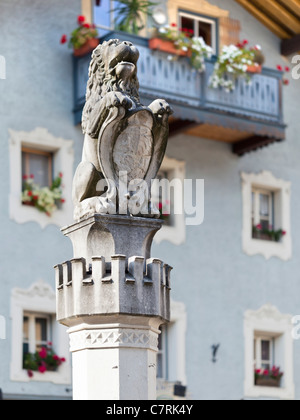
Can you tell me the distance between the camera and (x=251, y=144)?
22.5 metres

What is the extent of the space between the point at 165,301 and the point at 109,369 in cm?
74

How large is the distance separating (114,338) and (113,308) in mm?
232

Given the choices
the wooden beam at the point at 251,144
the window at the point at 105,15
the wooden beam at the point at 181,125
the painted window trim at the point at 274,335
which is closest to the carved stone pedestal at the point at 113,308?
the wooden beam at the point at 181,125

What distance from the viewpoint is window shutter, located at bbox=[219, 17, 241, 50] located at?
75.2ft

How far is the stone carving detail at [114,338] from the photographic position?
31.0 ft

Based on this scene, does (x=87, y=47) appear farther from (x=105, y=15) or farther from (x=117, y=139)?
(x=117, y=139)

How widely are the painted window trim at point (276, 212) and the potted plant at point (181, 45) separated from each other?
2.86 meters

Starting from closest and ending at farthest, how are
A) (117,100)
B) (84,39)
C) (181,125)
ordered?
1. (117,100)
2. (84,39)
3. (181,125)

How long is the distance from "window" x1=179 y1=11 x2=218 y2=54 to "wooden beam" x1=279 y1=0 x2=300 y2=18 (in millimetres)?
1288

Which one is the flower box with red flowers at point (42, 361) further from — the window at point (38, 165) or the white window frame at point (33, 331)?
the window at point (38, 165)

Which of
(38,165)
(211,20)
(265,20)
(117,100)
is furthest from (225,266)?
(117,100)

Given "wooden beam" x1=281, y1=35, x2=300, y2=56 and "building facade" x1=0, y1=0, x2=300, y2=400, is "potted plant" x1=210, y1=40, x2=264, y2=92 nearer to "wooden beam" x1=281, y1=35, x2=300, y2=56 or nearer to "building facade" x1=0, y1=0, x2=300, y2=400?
"building facade" x1=0, y1=0, x2=300, y2=400

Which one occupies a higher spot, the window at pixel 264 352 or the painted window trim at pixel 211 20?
the painted window trim at pixel 211 20

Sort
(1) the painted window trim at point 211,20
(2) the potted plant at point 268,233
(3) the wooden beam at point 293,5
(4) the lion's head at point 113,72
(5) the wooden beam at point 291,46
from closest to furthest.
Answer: (4) the lion's head at point 113,72, (1) the painted window trim at point 211,20, (3) the wooden beam at point 293,5, (2) the potted plant at point 268,233, (5) the wooden beam at point 291,46
